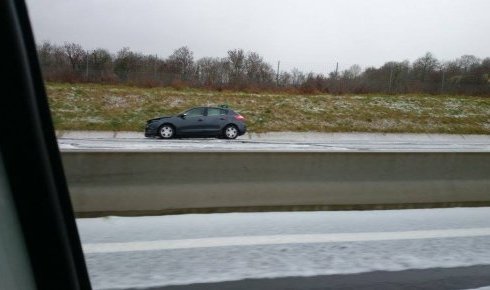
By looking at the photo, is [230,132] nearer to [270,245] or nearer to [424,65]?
[270,245]

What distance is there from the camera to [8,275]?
163 cm

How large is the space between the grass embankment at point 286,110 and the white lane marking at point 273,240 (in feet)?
58.9

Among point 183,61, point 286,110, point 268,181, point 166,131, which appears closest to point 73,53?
point 166,131

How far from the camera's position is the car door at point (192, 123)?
62.3ft

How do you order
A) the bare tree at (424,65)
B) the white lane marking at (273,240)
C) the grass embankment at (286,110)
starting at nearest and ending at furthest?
1. the white lane marking at (273,240)
2. the grass embankment at (286,110)
3. the bare tree at (424,65)

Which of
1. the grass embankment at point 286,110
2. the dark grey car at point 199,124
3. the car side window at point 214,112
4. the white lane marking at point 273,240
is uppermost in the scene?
the white lane marking at point 273,240

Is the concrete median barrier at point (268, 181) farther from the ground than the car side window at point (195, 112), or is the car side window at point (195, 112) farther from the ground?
the concrete median barrier at point (268, 181)

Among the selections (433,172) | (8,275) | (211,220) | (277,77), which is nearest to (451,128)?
(277,77)

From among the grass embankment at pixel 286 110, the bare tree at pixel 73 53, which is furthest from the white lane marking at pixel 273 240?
the grass embankment at pixel 286 110

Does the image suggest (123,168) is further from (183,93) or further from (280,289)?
(183,93)

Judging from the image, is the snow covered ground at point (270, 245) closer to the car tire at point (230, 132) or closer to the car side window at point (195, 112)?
the car side window at point (195, 112)

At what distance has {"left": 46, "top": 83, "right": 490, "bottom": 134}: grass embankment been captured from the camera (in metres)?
24.8

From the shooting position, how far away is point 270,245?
4625 mm

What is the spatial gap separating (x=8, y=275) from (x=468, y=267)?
153 inches
